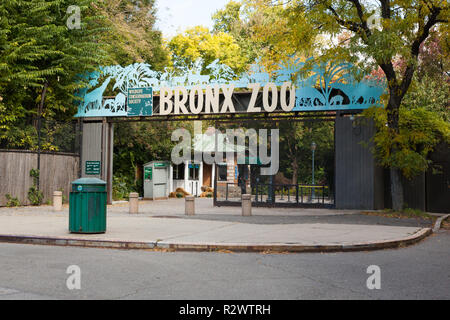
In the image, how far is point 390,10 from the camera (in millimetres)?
16500

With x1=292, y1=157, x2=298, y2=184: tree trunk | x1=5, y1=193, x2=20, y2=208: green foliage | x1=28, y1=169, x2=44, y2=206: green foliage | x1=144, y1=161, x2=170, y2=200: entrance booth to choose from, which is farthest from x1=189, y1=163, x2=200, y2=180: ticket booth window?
x1=5, y1=193, x2=20, y2=208: green foliage

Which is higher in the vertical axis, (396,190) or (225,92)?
(225,92)

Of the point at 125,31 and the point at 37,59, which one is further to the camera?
the point at 125,31

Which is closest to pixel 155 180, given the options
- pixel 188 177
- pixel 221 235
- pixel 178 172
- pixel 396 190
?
pixel 178 172

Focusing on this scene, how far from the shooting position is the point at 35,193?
69.3 ft

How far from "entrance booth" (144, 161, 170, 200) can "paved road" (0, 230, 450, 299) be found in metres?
19.2

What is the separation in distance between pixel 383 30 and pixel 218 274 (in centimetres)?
1125

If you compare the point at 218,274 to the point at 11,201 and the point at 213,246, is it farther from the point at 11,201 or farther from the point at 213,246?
the point at 11,201

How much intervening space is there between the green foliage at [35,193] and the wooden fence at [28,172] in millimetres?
137

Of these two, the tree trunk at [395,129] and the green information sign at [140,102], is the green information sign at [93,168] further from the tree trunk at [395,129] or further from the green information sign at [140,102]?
the tree trunk at [395,129]

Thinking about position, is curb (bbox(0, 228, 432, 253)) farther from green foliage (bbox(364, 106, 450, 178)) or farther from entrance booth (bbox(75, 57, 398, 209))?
entrance booth (bbox(75, 57, 398, 209))

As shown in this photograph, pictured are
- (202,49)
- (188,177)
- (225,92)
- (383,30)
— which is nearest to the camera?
(383,30)

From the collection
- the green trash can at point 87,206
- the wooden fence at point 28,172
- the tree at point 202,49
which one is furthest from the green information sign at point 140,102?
the tree at point 202,49
